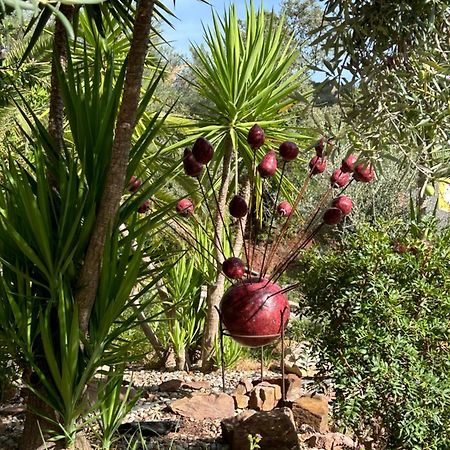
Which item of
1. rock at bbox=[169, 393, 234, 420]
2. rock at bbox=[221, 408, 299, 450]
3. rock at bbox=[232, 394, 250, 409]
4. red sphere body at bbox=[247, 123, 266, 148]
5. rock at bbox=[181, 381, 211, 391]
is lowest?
rock at bbox=[181, 381, 211, 391]

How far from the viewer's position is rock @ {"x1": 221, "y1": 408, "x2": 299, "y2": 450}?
3.82 metres

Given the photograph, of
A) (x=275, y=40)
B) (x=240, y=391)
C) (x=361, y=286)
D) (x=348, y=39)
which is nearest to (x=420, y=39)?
(x=348, y=39)

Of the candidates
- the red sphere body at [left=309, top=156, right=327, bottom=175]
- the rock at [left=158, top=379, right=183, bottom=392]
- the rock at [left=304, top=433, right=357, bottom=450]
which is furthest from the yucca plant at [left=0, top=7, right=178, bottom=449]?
the rock at [left=158, top=379, right=183, bottom=392]

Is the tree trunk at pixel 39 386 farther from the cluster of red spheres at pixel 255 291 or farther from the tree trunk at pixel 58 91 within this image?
the cluster of red spheres at pixel 255 291

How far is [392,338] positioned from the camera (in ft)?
10.3

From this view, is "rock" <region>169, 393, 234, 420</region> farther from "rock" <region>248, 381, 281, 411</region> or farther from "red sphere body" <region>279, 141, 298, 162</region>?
"red sphere body" <region>279, 141, 298, 162</region>

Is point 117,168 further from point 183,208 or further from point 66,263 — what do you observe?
point 183,208

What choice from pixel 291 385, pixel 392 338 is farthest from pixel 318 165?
pixel 291 385

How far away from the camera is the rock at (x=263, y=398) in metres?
4.93

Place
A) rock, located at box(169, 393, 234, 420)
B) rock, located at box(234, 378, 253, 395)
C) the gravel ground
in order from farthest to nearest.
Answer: rock, located at box(234, 378, 253, 395)
rock, located at box(169, 393, 234, 420)
the gravel ground

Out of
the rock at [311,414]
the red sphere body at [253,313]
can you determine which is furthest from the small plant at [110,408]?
the rock at [311,414]

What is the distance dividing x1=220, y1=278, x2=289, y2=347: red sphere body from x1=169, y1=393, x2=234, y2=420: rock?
1.66 m

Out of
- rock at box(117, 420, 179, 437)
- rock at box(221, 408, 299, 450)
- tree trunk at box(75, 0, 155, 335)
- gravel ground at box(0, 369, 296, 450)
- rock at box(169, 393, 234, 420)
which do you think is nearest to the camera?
tree trunk at box(75, 0, 155, 335)

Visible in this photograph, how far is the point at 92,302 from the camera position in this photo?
312cm
